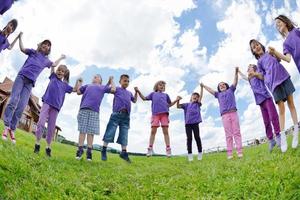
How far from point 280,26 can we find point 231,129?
4953 millimetres

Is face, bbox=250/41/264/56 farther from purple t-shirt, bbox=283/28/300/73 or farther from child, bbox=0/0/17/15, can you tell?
child, bbox=0/0/17/15

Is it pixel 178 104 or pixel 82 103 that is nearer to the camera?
pixel 82 103

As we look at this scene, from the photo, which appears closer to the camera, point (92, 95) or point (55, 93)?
point (55, 93)

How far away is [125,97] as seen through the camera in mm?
14930

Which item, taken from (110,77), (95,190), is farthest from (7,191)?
(110,77)

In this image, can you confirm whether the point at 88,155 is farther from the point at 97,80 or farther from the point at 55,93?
the point at 97,80

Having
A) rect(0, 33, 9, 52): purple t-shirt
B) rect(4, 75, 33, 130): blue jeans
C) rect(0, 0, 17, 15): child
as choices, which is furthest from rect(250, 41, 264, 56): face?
rect(0, 33, 9, 52): purple t-shirt

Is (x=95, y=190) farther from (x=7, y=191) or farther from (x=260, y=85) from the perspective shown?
(x=260, y=85)

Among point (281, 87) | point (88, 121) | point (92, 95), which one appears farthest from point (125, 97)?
point (281, 87)

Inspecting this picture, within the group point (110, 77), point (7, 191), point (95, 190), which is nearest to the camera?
point (7, 191)

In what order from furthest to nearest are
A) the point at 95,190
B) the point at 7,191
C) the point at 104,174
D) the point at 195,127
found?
1. the point at 195,127
2. the point at 104,174
3. the point at 95,190
4. the point at 7,191

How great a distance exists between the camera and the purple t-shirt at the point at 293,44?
404 inches

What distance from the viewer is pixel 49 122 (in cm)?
1325

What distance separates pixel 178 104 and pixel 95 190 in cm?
999
